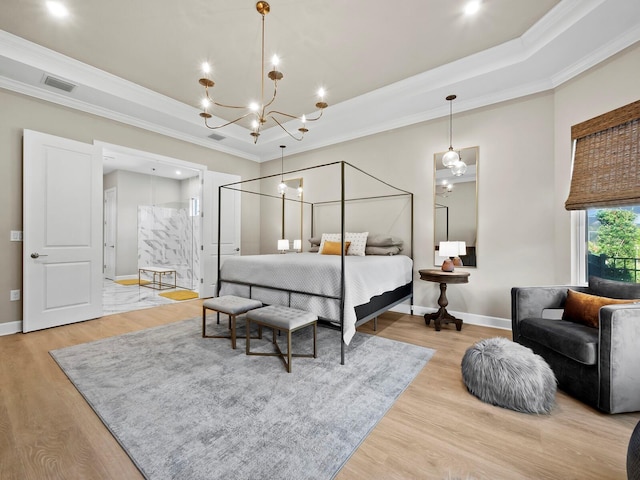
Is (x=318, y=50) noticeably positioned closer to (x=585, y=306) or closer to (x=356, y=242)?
(x=356, y=242)

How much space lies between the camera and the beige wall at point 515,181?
116 inches

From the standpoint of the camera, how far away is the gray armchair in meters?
1.71

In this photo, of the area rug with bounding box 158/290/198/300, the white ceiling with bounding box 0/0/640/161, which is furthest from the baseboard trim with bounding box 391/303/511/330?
the area rug with bounding box 158/290/198/300

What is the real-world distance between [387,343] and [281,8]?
338 cm

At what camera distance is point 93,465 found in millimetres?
1370

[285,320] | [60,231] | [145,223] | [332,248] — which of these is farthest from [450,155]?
[145,223]

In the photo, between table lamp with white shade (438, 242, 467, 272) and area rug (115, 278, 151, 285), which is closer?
table lamp with white shade (438, 242, 467, 272)

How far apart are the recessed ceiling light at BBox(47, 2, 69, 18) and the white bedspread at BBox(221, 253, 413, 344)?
281 centimetres

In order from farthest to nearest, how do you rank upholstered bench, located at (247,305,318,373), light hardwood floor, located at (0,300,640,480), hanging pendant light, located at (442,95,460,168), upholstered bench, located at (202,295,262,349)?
hanging pendant light, located at (442,95,460,168)
upholstered bench, located at (202,295,262,349)
upholstered bench, located at (247,305,318,373)
light hardwood floor, located at (0,300,640,480)

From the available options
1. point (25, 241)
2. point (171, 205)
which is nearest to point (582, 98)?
point (25, 241)

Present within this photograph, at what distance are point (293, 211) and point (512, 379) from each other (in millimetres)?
4477

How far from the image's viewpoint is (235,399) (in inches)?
75.9

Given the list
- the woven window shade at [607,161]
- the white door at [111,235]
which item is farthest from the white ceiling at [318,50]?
the white door at [111,235]

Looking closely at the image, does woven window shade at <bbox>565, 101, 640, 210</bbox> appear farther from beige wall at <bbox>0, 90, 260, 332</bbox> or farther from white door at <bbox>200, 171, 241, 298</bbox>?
beige wall at <bbox>0, 90, 260, 332</bbox>
